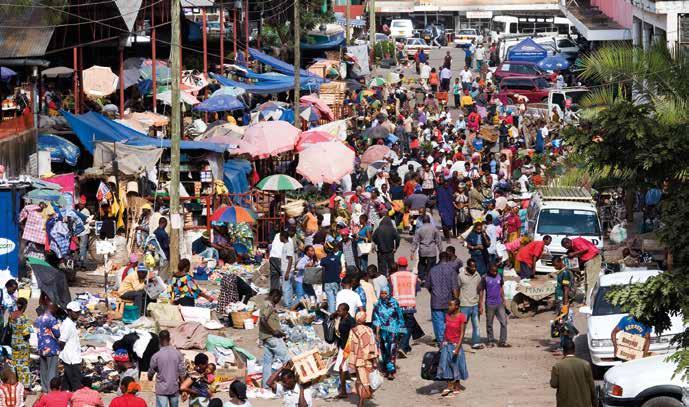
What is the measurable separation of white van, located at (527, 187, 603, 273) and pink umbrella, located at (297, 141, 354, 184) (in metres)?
4.91

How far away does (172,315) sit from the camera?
829 inches

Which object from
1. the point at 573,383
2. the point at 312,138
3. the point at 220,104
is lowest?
the point at 220,104

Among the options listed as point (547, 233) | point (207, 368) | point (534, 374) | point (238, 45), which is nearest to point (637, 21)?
point (238, 45)

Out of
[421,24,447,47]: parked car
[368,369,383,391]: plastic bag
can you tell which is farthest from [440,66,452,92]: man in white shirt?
[368,369,383,391]: plastic bag

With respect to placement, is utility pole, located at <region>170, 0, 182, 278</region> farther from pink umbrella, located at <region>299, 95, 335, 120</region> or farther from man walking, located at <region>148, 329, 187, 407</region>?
pink umbrella, located at <region>299, 95, 335, 120</region>

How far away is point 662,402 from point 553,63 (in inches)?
1488

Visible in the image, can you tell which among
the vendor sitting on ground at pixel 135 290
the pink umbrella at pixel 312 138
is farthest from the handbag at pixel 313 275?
the pink umbrella at pixel 312 138

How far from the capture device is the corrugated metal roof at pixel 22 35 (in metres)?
29.2

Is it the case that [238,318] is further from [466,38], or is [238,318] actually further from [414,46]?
[466,38]

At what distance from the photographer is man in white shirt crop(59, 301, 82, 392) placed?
17391 millimetres

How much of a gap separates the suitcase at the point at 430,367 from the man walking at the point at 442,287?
1.84 m

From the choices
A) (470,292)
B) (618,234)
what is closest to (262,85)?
(618,234)

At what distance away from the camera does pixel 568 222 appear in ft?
85.9

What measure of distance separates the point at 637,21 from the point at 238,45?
49.4 feet
